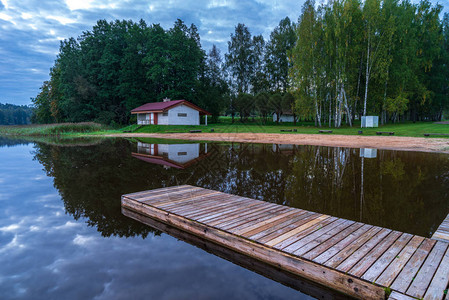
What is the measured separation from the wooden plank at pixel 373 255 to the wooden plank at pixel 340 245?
34 cm

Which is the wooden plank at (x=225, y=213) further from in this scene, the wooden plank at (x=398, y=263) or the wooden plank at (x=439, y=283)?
the wooden plank at (x=439, y=283)

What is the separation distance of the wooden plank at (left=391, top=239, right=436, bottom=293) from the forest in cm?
3205

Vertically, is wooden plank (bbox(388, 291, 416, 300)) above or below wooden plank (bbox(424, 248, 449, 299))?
below

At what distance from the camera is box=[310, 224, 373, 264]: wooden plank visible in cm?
368

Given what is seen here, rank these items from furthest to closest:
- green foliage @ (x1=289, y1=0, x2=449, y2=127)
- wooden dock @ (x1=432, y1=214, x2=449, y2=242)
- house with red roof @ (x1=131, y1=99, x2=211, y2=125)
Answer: house with red roof @ (x1=131, y1=99, x2=211, y2=125) → green foliage @ (x1=289, y1=0, x2=449, y2=127) → wooden dock @ (x1=432, y1=214, x2=449, y2=242)

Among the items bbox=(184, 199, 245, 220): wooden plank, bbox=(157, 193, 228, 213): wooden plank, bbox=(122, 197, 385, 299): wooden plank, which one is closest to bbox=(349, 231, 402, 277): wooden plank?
bbox=(122, 197, 385, 299): wooden plank

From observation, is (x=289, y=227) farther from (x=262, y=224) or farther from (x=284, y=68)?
(x=284, y=68)

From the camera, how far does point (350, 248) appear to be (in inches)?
156

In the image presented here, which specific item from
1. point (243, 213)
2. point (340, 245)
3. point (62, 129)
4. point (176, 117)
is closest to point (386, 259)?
point (340, 245)

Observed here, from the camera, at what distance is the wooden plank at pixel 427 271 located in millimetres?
2949

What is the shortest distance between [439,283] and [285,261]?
1.78m

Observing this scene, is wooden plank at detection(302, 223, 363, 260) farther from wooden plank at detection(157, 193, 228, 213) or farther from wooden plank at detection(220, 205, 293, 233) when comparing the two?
wooden plank at detection(157, 193, 228, 213)

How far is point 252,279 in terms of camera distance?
3.84 metres

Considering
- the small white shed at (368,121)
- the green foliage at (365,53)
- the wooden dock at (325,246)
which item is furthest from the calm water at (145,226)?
the green foliage at (365,53)
